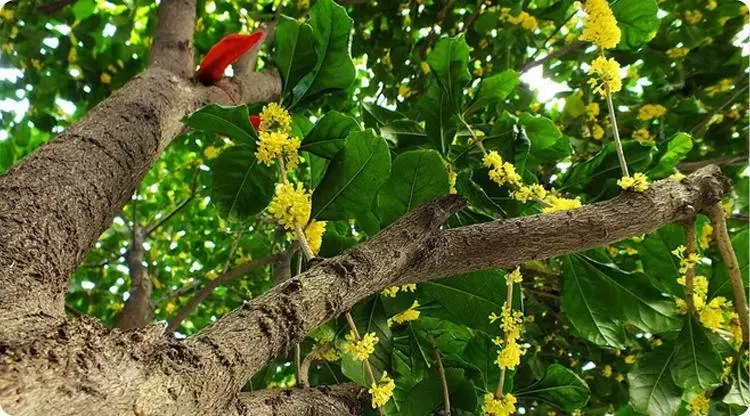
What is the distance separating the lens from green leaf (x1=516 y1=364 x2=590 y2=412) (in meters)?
1.49

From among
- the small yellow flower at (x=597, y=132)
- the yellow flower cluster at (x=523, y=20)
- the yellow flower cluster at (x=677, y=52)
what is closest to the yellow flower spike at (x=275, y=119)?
the yellow flower cluster at (x=523, y=20)

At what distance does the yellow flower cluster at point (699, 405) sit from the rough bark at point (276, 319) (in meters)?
0.48

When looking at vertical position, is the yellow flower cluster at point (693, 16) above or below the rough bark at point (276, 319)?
above

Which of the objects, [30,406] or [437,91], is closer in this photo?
[30,406]

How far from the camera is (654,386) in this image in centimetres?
142

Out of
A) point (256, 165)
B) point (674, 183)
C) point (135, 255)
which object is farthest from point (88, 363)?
point (135, 255)

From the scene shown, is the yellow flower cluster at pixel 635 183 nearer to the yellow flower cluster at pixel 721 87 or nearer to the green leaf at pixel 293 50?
the green leaf at pixel 293 50

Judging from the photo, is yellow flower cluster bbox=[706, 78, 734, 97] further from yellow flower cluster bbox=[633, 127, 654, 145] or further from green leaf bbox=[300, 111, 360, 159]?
green leaf bbox=[300, 111, 360, 159]

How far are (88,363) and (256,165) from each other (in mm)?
781

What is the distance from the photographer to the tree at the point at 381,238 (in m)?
0.77

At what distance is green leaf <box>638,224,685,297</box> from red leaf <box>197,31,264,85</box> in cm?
99

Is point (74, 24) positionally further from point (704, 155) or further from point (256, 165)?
point (704, 155)

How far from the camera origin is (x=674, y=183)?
49.2 inches

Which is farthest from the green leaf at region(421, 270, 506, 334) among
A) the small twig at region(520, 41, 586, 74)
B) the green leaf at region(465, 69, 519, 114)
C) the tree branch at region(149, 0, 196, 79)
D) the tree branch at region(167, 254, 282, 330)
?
the small twig at region(520, 41, 586, 74)
